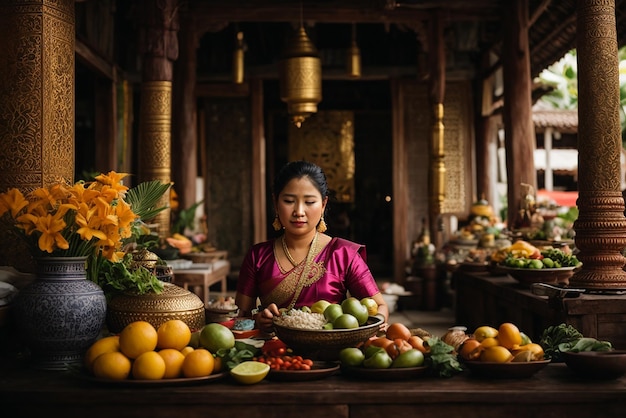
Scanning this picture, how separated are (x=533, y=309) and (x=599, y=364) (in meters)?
2.47

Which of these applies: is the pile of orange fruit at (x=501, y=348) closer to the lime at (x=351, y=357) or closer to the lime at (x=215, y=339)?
the lime at (x=351, y=357)

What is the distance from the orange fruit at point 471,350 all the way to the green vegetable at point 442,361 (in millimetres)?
39

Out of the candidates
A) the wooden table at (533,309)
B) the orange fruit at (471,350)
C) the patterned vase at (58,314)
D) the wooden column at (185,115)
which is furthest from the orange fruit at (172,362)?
the wooden column at (185,115)

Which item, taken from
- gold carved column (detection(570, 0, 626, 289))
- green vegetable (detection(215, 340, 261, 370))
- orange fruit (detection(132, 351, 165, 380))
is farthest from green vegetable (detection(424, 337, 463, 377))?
gold carved column (detection(570, 0, 626, 289))

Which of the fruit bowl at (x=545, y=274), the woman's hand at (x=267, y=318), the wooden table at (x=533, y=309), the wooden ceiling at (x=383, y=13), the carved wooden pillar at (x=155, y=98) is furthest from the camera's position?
the wooden ceiling at (x=383, y=13)

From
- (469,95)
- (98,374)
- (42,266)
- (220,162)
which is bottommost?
(98,374)

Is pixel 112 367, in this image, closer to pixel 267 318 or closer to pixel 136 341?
pixel 136 341

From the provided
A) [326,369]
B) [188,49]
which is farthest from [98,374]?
[188,49]

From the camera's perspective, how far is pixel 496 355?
7.01 ft

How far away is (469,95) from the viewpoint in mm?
10297

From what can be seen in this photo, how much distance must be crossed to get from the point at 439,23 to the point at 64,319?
21.5ft

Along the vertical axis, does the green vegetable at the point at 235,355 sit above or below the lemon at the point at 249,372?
above

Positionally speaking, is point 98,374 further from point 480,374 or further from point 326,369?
point 480,374

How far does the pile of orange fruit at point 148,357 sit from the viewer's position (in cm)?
205
